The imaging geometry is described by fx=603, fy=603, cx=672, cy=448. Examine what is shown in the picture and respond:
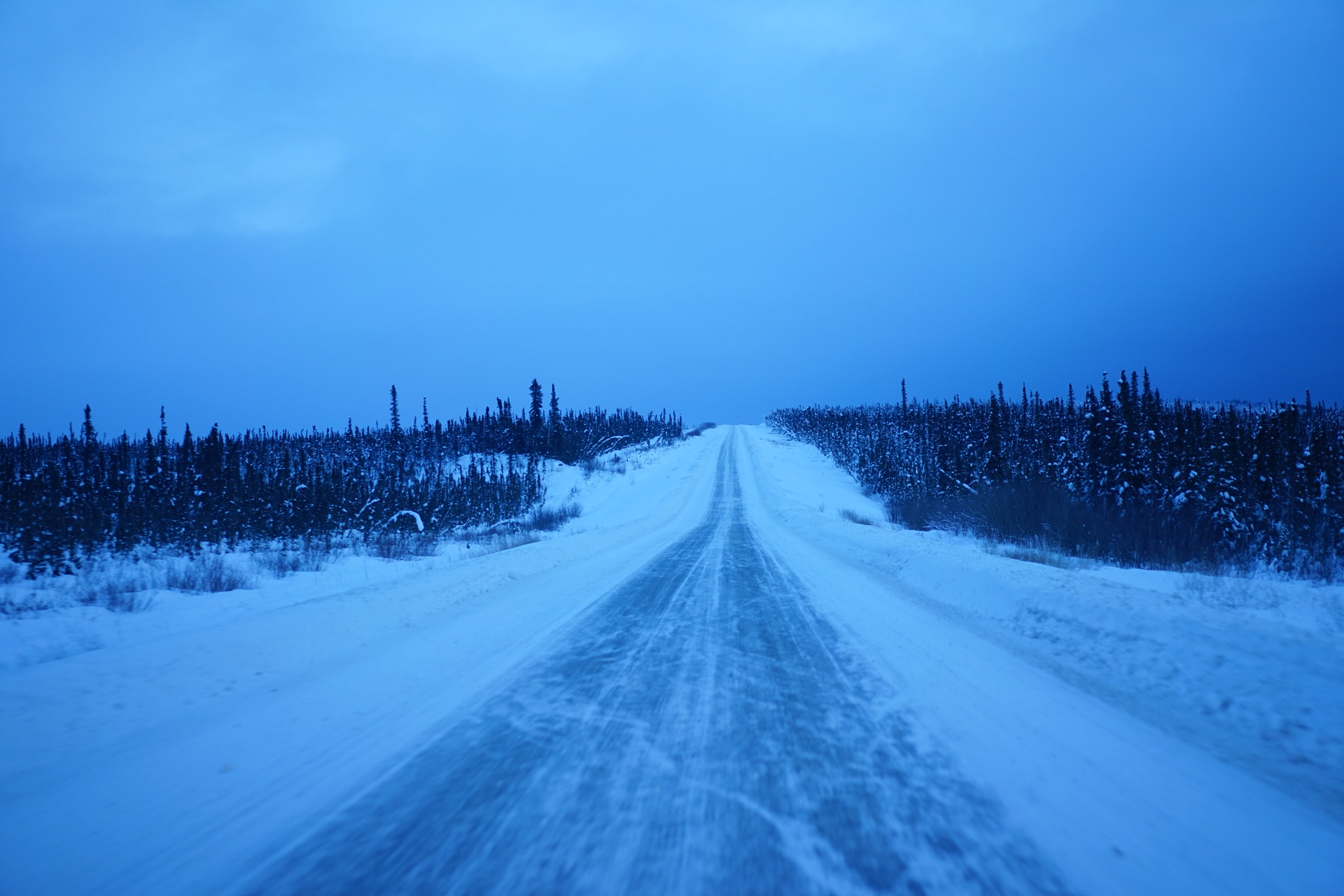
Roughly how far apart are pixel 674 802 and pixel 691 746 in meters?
0.71

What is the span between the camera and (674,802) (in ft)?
10.5

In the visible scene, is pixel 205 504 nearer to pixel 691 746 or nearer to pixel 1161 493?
pixel 691 746

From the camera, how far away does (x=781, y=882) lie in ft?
8.30

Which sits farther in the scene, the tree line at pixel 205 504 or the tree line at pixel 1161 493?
the tree line at pixel 205 504

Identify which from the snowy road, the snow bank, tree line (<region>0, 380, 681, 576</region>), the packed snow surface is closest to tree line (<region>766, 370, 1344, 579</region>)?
the snow bank

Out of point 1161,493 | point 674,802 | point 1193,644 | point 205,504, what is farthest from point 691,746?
point 205,504

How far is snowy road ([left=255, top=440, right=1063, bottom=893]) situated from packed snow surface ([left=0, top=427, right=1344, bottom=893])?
19 millimetres

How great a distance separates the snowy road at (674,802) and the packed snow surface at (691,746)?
19 mm

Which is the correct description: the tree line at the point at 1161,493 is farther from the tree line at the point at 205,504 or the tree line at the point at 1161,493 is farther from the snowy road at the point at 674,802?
the tree line at the point at 205,504

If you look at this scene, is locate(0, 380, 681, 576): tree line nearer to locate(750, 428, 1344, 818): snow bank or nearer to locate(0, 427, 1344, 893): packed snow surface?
locate(0, 427, 1344, 893): packed snow surface

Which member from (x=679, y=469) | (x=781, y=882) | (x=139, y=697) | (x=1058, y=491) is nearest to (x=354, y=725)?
(x=139, y=697)

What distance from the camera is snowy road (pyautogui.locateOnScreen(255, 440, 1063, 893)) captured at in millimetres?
2582

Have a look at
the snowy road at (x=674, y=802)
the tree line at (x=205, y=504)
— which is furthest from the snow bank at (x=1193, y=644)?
the tree line at (x=205, y=504)

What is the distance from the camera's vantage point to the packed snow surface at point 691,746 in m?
2.70
